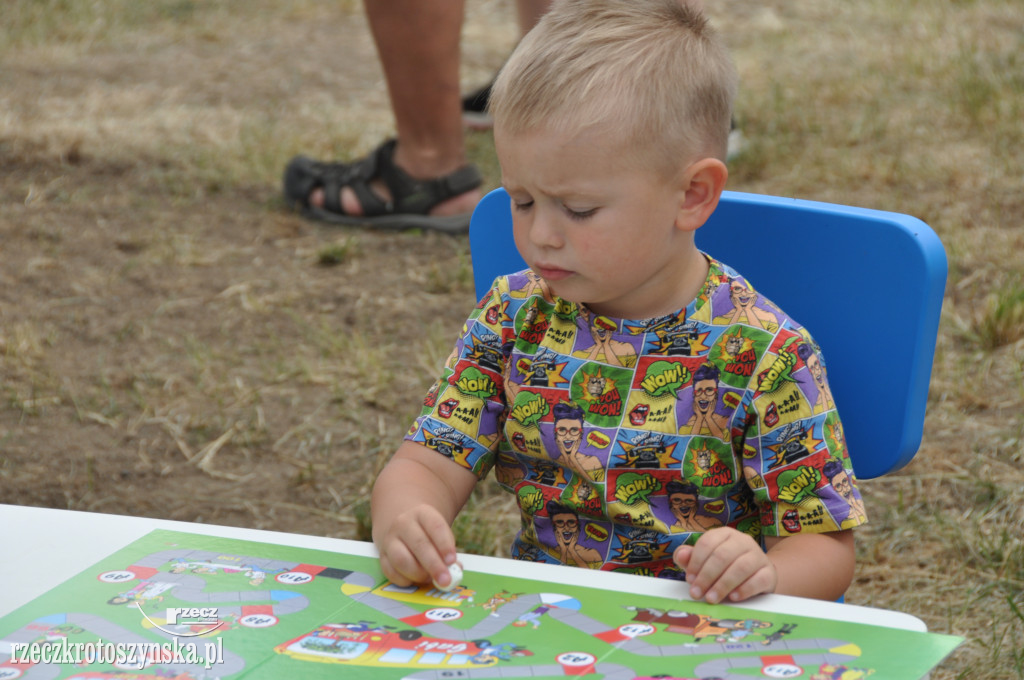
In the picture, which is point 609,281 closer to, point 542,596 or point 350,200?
point 542,596

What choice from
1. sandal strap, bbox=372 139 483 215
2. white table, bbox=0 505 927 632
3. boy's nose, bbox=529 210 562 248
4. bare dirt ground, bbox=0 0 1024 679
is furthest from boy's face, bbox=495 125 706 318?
Answer: sandal strap, bbox=372 139 483 215

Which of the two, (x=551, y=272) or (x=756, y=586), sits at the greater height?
(x=551, y=272)

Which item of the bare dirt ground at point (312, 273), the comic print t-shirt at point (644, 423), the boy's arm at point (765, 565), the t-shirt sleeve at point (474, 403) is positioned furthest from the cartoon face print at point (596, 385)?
the bare dirt ground at point (312, 273)

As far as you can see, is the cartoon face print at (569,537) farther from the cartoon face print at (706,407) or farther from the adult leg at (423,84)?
the adult leg at (423,84)

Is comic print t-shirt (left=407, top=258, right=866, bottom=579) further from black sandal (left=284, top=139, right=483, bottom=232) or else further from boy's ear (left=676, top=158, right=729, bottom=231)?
black sandal (left=284, top=139, right=483, bottom=232)

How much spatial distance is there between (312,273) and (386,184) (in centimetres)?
45

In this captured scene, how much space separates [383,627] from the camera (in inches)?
35.6

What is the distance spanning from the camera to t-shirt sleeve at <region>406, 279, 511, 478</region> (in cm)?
131

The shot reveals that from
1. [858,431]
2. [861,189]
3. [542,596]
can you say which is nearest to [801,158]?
[861,189]

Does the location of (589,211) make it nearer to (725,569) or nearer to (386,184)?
(725,569)

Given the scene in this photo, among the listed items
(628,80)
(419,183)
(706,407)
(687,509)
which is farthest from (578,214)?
(419,183)

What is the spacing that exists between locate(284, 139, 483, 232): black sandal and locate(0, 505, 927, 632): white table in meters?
2.53

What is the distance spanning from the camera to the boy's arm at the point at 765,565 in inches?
37.2

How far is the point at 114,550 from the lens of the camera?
1.02 meters
